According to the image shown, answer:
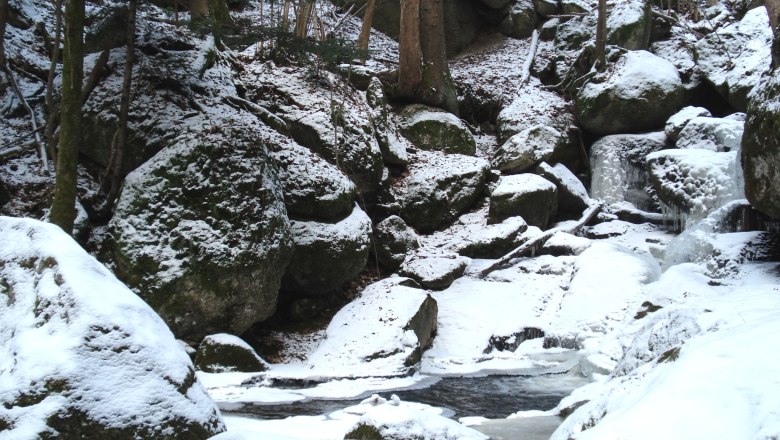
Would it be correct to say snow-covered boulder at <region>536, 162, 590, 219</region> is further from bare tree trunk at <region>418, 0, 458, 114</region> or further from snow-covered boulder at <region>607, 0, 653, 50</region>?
snow-covered boulder at <region>607, 0, 653, 50</region>

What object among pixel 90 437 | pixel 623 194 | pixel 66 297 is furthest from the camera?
pixel 623 194

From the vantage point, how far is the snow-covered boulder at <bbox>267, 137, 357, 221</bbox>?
9.54 metres

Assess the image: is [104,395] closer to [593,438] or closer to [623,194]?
[593,438]

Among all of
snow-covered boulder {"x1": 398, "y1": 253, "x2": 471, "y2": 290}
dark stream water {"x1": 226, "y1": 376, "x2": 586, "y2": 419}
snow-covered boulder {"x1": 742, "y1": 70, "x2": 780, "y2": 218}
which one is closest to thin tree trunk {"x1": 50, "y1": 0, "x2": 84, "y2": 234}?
dark stream water {"x1": 226, "y1": 376, "x2": 586, "y2": 419}

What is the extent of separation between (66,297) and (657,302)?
6.60m

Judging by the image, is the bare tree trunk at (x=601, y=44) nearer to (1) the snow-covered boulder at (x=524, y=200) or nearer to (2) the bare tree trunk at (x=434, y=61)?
(2) the bare tree trunk at (x=434, y=61)

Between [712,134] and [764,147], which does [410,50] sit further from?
[764,147]

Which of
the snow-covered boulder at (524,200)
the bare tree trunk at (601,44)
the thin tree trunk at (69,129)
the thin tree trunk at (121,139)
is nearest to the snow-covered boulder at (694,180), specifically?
the snow-covered boulder at (524,200)

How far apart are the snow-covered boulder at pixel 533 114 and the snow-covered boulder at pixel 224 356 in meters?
10.3

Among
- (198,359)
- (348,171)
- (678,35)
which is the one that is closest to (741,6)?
(678,35)

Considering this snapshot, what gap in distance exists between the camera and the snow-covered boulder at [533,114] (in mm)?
15422

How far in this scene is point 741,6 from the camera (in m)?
17.8

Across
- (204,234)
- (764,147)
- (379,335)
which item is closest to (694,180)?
(764,147)

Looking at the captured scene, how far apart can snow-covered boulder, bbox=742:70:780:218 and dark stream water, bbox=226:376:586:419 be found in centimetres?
330
